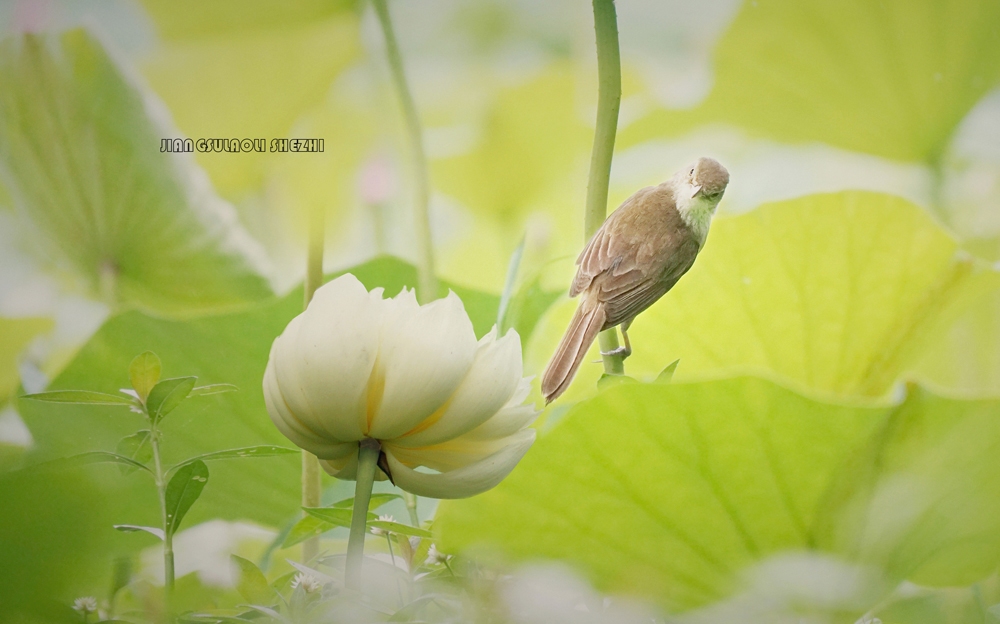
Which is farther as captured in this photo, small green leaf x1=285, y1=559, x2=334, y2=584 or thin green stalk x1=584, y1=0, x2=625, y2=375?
thin green stalk x1=584, y1=0, x2=625, y2=375

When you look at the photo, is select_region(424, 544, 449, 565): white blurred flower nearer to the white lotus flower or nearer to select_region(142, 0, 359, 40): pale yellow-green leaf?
the white lotus flower

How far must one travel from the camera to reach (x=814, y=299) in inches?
15.6

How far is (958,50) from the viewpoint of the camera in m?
0.42

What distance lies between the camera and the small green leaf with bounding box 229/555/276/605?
34cm

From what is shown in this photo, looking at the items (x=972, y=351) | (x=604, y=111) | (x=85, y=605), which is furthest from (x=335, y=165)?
(x=972, y=351)

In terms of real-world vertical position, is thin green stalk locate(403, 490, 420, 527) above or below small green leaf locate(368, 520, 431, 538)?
above

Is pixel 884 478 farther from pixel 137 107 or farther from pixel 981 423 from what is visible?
pixel 137 107

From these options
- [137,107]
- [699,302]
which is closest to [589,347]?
[699,302]

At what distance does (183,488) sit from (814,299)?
0.33 metres

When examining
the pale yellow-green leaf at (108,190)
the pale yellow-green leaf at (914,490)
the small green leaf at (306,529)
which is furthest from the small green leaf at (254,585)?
the pale yellow-green leaf at (914,490)

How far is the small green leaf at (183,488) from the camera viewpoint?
1.04 feet

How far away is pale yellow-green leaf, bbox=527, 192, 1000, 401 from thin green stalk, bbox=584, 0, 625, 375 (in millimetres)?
53

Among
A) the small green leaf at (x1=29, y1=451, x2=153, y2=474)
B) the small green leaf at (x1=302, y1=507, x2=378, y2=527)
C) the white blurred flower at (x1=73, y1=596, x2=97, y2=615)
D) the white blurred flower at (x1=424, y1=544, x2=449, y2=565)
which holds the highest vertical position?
the small green leaf at (x1=29, y1=451, x2=153, y2=474)

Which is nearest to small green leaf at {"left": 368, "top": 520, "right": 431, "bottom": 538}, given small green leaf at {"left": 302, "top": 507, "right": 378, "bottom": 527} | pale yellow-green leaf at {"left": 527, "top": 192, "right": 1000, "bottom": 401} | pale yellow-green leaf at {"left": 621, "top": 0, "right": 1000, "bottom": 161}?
small green leaf at {"left": 302, "top": 507, "right": 378, "bottom": 527}
